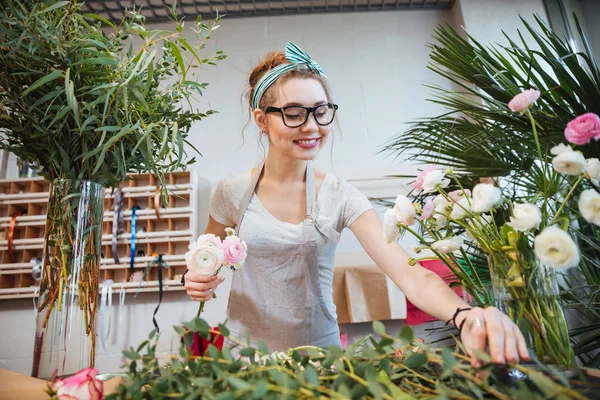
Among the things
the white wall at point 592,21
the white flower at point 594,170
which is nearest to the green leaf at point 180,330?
the white flower at point 594,170

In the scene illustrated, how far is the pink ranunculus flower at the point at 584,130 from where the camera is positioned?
1.95 feet

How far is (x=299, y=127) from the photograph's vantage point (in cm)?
134

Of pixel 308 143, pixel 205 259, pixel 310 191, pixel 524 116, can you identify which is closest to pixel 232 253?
pixel 205 259

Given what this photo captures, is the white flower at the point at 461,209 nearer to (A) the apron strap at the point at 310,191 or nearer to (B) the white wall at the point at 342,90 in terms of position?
(A) the apron strap at the point at 310,191

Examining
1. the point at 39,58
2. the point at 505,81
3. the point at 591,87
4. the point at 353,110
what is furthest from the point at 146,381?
the point at 353,110

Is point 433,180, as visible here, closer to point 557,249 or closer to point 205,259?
point 557,249

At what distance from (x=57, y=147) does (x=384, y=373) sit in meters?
0.78

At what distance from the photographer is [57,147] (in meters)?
0.86

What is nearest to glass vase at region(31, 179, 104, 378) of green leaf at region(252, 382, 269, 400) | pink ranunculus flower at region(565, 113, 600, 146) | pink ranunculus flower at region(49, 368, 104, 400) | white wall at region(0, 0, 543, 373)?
pink ranunculus flower at region(49, 368, 104, 400)

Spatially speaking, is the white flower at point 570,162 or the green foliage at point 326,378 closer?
the green foliage at point 326,378

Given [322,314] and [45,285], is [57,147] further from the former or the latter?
[322,314]

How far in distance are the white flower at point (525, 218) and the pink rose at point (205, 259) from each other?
510mm

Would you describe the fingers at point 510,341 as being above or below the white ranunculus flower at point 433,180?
below

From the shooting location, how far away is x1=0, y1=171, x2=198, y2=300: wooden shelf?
2.89m
